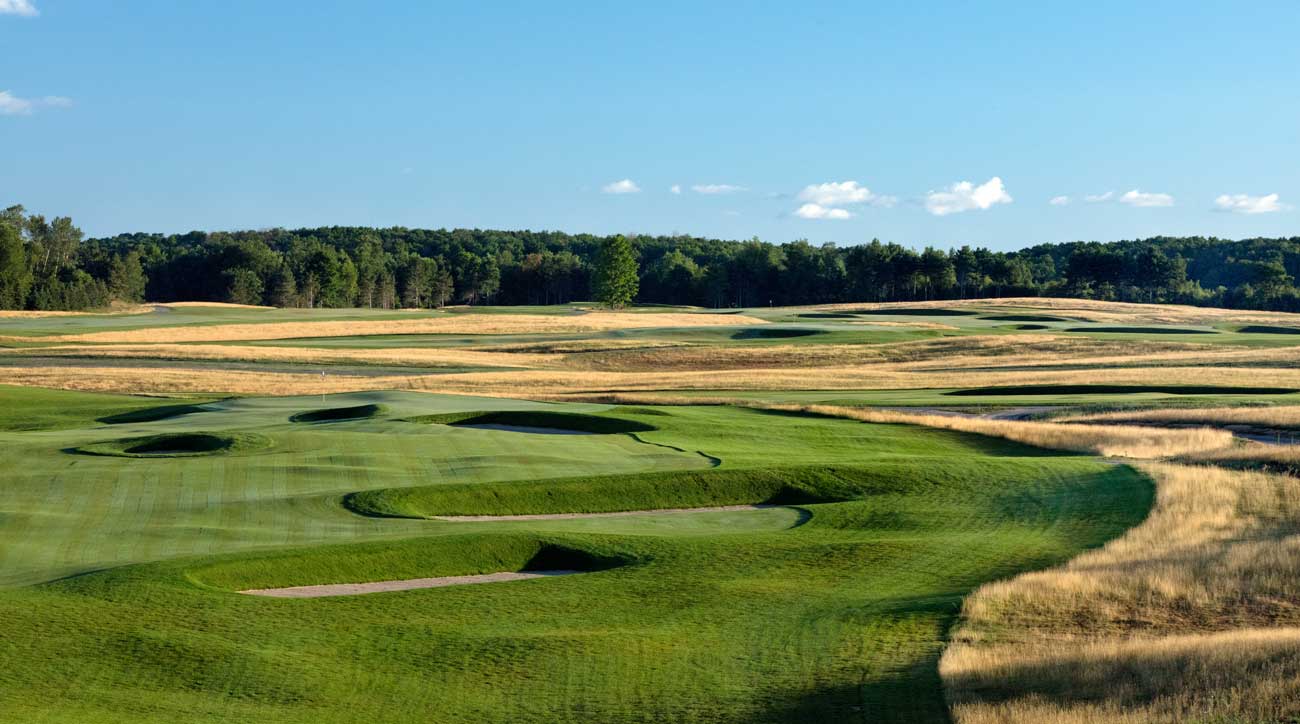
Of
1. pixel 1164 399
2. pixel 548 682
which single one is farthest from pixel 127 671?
pixel 1164 399

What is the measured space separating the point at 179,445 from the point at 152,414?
1046cm

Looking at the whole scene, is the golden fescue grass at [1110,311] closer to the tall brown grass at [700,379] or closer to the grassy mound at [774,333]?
the grassy mound at [774,333]

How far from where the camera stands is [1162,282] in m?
148

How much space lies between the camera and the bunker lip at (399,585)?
49.6 feet

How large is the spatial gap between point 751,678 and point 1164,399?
36201mm

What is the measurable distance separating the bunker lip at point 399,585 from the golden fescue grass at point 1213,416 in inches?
970

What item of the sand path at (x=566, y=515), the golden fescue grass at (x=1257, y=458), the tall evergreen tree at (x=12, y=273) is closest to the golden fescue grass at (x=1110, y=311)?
the golden fescue grass at (x=1257, y=458)

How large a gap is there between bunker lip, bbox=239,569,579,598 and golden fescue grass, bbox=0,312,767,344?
70920 mm

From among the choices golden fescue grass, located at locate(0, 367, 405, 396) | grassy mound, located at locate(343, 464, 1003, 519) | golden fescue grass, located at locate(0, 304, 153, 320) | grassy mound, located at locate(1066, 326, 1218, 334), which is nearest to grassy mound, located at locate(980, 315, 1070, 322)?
grassy mound, located at locate(1066, 326, 1218, 334)

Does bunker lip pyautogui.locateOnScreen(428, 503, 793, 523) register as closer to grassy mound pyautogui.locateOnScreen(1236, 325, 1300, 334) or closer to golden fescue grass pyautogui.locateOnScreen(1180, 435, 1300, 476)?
golden fescue grass pyautogui.locateOnScreen(1180, 435, 1300, 476)

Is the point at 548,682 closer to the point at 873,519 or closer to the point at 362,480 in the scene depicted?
the point at 873,519

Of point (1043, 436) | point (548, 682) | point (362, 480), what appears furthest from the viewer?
point (1043, 436)

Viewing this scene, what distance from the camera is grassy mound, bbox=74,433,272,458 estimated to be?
25.3m

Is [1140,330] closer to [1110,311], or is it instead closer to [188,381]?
[1110,311]
